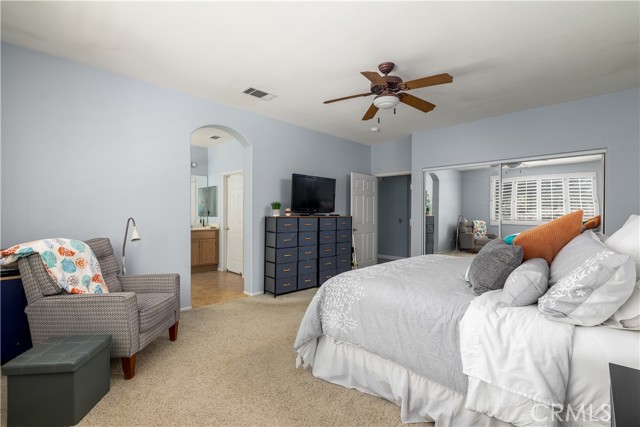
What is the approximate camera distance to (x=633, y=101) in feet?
11.8

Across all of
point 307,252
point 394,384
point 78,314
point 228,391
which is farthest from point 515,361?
point 307,252

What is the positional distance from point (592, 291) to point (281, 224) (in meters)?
3.60

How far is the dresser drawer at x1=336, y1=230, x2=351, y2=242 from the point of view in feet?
17.4

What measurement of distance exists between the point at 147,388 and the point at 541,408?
7.71 ft

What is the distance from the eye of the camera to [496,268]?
1.81m

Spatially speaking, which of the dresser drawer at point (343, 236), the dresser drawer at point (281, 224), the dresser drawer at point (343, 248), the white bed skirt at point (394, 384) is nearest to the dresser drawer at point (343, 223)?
the dresser drawer at point (343, 236)

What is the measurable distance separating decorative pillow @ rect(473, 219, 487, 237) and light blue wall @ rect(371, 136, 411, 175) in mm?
1736

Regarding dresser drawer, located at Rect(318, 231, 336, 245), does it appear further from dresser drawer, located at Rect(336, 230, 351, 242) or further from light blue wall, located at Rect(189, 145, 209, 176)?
light blue wall, located at Rect(189, 145, 209, 176)

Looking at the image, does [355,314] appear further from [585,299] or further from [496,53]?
[496,53]

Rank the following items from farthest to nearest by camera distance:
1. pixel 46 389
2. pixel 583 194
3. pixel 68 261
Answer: pixel 583 194, pixel 68 261, pixel 46 389

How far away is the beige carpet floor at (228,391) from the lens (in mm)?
1800

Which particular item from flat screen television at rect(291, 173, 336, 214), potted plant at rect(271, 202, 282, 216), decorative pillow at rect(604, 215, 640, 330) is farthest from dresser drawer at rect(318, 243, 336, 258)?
decorative pillow at rect(604, 215, 640, 330)

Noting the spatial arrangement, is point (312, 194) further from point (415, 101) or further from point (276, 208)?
point (415, 101)

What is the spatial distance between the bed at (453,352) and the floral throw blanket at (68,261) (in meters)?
1.79
